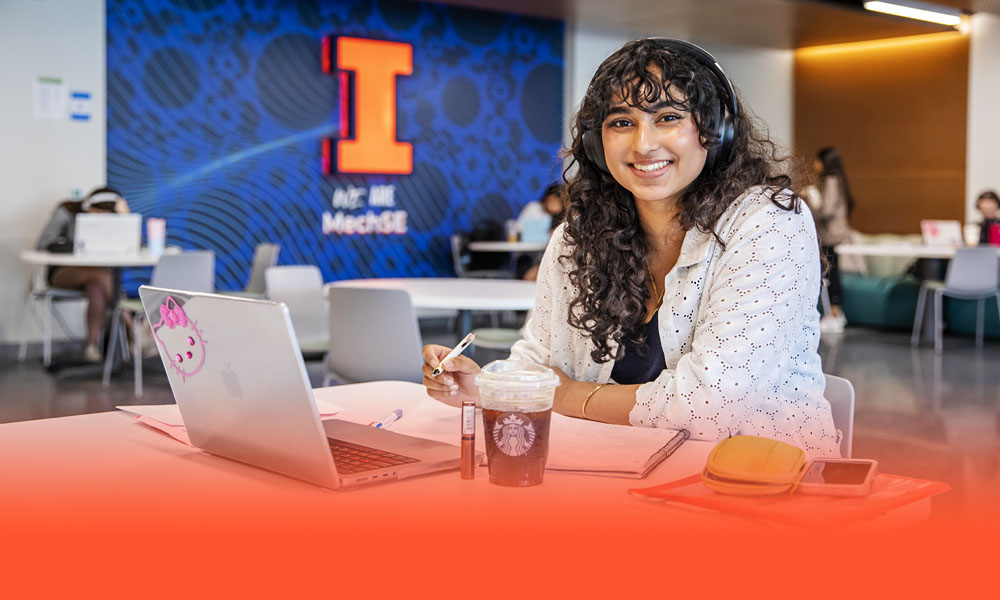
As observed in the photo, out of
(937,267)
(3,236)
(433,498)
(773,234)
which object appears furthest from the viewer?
(937,267)

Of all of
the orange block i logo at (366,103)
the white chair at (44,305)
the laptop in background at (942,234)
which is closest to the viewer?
the white chair at (44,305)

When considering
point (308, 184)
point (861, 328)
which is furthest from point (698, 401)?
point (861, 328)

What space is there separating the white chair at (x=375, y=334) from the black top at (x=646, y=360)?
1566mm

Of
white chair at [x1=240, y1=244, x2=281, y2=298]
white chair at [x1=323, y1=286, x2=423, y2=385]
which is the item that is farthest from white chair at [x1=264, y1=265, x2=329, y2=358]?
white chair at [x1=240, y1=244, x2=281, y2=298]

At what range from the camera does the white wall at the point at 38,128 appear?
6961 mm

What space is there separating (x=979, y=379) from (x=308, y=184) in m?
5.42

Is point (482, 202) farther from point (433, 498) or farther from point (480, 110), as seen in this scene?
point (433, 498)

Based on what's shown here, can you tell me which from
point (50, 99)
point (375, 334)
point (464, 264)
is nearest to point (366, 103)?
point (464, 264)

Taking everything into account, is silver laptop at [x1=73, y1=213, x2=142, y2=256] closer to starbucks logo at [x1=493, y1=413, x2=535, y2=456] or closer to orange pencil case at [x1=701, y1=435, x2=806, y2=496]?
starbucks logo at [x1=493, y1=413, x2=535, y2=456]

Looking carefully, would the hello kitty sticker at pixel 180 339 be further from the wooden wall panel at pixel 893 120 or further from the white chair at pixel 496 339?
the wooden wall panel at pixel 893 120

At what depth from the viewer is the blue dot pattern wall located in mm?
7586

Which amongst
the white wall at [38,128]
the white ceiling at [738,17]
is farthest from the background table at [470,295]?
the white ceiling at [738,17]

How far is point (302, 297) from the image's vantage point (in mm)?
4383

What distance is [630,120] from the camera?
165 cm
